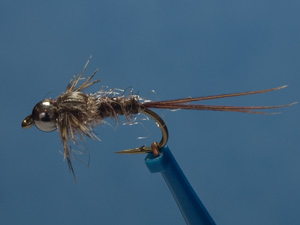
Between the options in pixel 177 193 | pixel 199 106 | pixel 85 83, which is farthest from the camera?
pixel 85 83

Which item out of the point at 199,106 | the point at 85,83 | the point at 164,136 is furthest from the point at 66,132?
the point at 199,106

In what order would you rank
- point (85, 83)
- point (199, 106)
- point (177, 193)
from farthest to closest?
point (85, 83)
point (177, 193)
point (199, 106)

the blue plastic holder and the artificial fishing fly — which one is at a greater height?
the artificial fishing fly

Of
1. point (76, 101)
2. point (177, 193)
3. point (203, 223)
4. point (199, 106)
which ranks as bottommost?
point (203, 223)

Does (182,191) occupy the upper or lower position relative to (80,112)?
lower

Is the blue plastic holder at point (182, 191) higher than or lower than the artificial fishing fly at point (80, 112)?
lower

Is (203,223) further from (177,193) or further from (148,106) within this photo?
(148,106)

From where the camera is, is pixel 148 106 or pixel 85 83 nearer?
pixel 148 106

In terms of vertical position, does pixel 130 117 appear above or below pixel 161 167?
above
